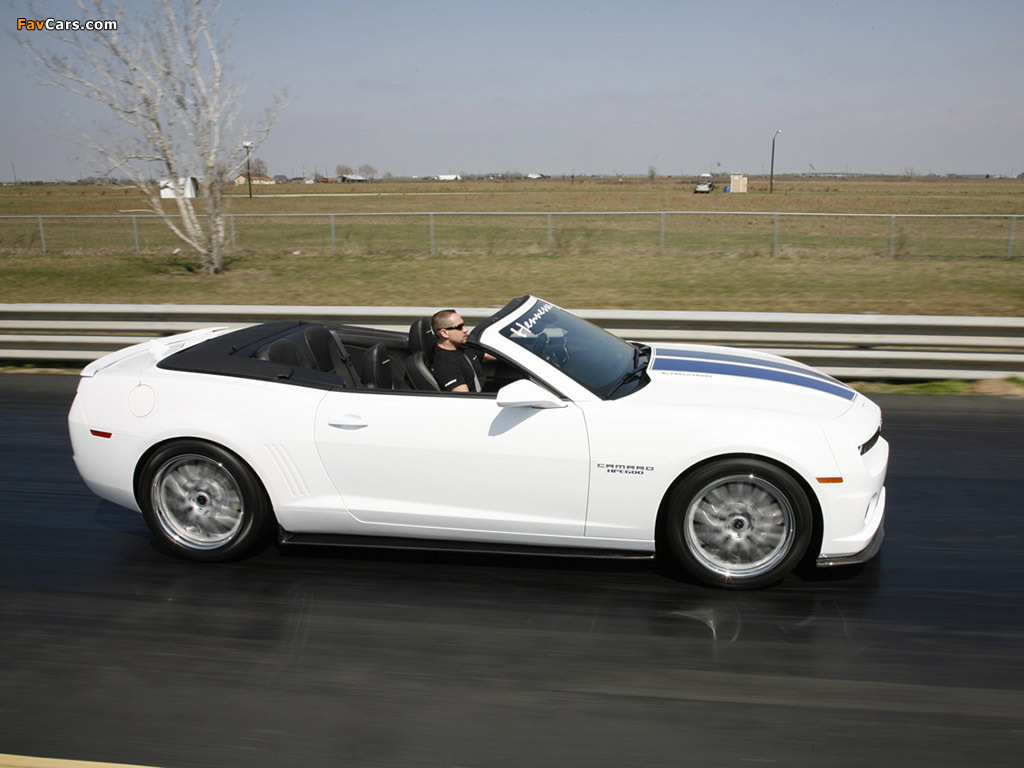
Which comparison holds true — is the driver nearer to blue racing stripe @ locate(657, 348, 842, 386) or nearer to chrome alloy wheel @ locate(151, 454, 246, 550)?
blue racing stripe @ locate(657, 348, 842, 386)

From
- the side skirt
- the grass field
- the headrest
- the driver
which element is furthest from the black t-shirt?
the grass field

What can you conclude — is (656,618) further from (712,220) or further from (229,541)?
(712,220)

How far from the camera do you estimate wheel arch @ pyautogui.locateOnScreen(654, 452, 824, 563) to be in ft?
14.6

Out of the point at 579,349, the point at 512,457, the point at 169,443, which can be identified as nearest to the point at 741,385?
the point at 579,349

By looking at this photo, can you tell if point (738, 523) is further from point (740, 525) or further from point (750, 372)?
point (750, 372)

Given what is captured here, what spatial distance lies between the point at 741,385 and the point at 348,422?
6.99ft

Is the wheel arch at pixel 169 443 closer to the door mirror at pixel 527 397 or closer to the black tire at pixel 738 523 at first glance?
the door mirror at pixel 527 397

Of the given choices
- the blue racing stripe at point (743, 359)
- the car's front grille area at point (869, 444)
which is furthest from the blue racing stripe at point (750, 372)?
the car's front grille area at point (869, 444)

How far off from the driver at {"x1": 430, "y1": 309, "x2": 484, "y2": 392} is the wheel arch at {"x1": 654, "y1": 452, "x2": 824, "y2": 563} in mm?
1406

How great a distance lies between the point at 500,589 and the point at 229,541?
1.54 meters

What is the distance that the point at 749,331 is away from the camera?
32.1ft

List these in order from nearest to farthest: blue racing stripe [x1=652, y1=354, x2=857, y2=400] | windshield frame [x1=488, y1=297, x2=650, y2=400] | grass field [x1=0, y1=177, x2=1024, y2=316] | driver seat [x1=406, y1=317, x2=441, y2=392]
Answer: windshield frame [x1=488, y1=297, x2=650, y2=400] → blue racing stripe [x1=652, y1=354, x2=857, y2=400] → driver seat [x1=406, y1=317, x2=441, y2=392] → grass field [x1=0, y1=177, x2=1024, y2=316]

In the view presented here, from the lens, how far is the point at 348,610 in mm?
4480

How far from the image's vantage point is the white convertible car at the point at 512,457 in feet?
14.7
